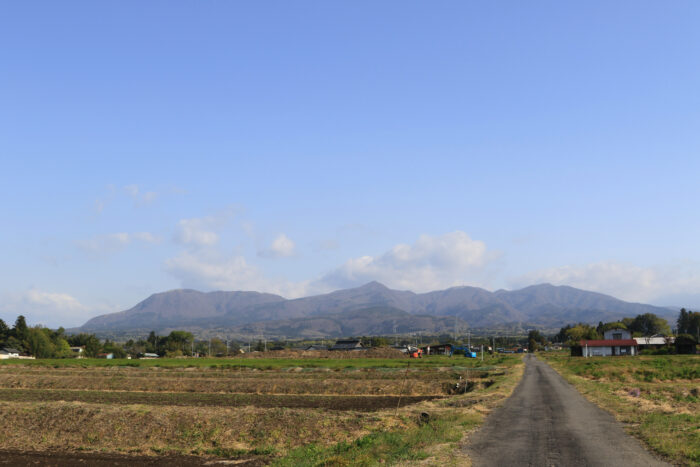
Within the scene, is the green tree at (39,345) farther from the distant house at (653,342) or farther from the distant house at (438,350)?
the distant house at (653,342)

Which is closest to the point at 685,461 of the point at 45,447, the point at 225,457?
the point at 225,457

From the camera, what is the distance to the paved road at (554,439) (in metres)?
19.0

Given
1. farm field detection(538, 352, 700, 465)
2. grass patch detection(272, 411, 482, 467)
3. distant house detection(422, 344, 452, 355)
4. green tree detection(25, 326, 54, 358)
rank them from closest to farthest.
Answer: grass patch detection(272, 411, 482, 467)
farm field detection(538, 352, 700, 465)
green tree detection(25, 326, 54, 358)
distant house detection(422, 344, 452, 355)

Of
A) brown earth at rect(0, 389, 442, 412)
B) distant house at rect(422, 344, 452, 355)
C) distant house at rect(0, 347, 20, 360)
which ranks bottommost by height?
distant house at rect(422, 344, 452, 355)

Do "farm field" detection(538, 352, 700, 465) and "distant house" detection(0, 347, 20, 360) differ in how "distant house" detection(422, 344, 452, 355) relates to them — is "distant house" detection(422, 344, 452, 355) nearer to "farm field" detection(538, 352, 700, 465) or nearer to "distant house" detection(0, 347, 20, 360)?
"distant house" detection(0, 347, 20, 360)

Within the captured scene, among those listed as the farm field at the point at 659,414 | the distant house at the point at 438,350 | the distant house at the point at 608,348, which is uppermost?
the farm field at the point at 659,414

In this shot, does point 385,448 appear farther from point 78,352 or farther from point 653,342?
point 78,352

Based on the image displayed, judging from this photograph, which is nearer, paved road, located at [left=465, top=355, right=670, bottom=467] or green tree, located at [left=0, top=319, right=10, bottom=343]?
paved road, located at [left=465, top=355, right=670, bottom=467]

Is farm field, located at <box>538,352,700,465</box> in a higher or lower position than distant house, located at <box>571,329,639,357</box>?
higher

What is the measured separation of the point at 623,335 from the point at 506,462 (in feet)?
552

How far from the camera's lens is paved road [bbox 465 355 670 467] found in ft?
62.4

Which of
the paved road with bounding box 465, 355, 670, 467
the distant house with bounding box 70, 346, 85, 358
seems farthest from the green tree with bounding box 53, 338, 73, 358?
the paved road with bounding box 465, 355, 670, 467

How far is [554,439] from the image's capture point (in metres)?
23.1

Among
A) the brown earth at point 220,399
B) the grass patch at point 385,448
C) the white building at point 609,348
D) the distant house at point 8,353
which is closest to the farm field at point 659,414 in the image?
the grass patch at point 385,448
